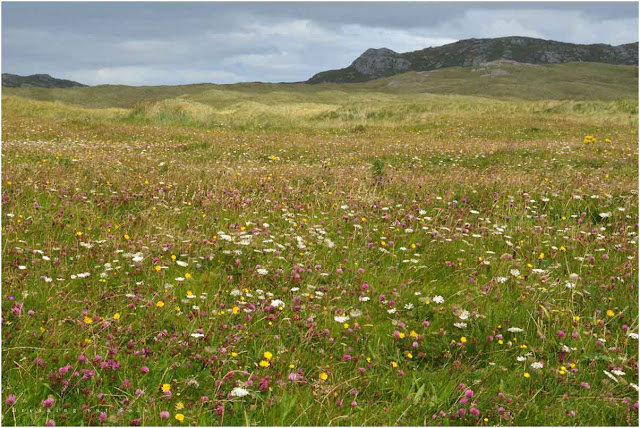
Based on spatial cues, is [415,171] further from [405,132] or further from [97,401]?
[405,132]

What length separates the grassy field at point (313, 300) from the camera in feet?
11.4

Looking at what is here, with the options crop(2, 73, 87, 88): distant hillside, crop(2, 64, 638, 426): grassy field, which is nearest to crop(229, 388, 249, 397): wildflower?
crop(2, 64, 638, 426): grassy field

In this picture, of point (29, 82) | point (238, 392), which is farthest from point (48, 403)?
point (29, 82)

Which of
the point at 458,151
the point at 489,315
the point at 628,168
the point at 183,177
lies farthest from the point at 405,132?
the point at 489,315

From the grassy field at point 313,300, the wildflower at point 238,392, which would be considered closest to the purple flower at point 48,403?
the grassy field at point 313,300

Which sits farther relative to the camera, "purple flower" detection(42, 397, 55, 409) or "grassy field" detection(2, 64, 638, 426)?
"grassy field" detection(2, 64, 638, 426)

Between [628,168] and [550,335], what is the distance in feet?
36.9

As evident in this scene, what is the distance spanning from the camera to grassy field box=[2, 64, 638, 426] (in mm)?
3465

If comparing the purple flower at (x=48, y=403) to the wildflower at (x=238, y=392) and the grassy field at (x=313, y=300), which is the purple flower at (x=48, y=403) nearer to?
the grassy field at (x=313, y=300)

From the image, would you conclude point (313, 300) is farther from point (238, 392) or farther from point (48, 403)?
point (48, 403)

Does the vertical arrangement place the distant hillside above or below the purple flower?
above

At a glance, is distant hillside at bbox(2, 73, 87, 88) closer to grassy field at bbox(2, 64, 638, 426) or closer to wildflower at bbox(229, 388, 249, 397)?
grassy field at bbox(2, 64, 638, 426)

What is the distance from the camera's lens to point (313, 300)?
4902 mm

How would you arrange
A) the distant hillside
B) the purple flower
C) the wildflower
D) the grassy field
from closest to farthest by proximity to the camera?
1. the purple flower
2. the wildflower
3. the grassy field
4. the distant hillside
